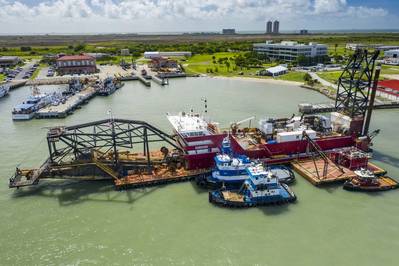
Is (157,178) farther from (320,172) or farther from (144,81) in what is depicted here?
(144,81)

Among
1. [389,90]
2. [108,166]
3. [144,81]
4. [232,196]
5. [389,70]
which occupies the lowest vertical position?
[232,196]

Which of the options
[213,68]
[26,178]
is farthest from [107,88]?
[26,178]

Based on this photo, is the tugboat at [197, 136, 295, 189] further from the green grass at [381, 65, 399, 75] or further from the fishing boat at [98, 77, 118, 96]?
the green grass at [381, 65, 399, 75]

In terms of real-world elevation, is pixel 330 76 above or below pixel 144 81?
above

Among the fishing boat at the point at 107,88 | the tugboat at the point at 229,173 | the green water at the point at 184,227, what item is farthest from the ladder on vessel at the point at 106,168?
the fishing boat at the point at 107,88

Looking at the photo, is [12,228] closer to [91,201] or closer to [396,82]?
[91,201]

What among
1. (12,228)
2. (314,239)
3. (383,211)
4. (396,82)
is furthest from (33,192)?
(396,82)

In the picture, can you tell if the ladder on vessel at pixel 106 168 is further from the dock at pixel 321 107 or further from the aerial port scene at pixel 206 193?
the dock at pixel 321 107
